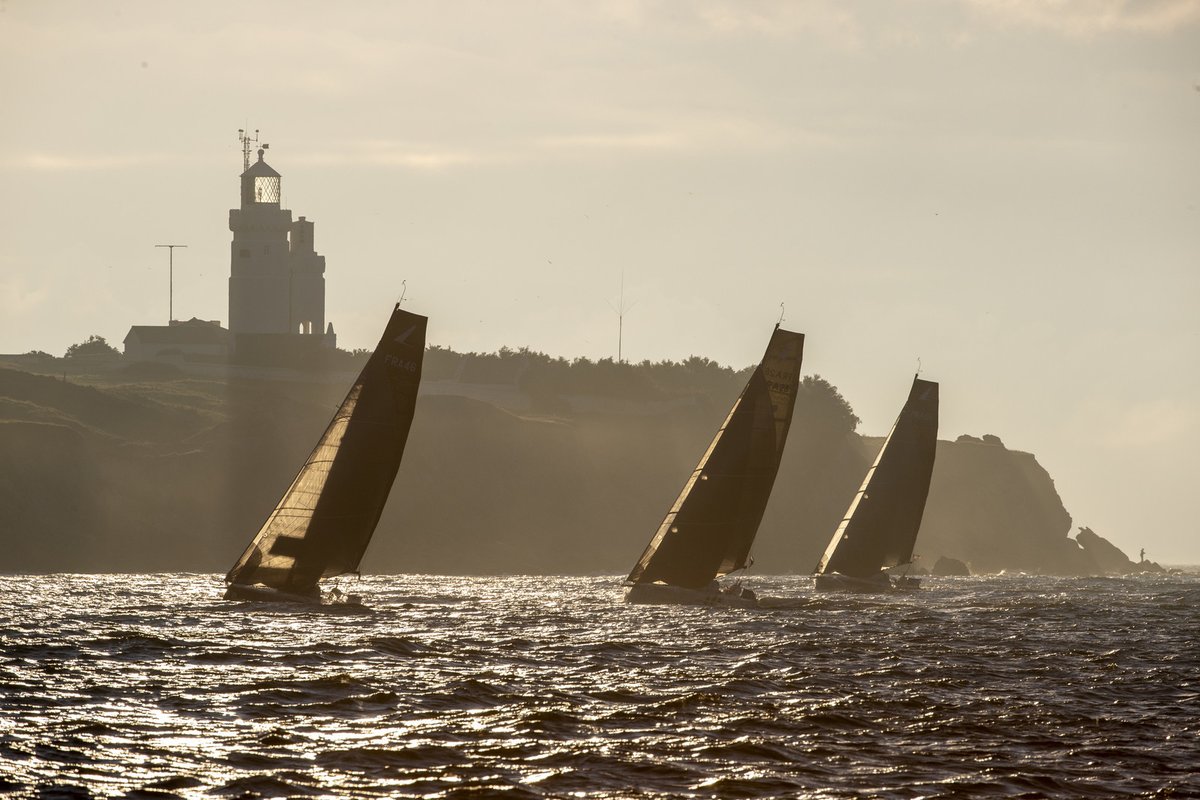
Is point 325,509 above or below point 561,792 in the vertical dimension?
above

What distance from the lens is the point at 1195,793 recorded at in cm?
1631

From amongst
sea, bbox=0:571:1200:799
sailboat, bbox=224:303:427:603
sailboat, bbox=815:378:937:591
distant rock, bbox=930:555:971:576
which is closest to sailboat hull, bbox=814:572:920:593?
sailboat, bbox=815:378:937:591

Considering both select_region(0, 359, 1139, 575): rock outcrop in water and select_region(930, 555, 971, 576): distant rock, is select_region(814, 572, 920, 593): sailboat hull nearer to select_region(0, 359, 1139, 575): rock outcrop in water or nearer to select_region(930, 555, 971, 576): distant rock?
select_region(0, 359, 1139, 575): rock outcrop in water

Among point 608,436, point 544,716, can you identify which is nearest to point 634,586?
point 544,716

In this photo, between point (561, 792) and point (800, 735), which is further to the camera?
point (800, 735)

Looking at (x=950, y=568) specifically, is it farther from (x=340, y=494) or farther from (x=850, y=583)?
(x=340, y=494)

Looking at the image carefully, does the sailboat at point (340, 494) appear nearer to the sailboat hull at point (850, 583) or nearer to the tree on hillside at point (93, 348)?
the sailboat hull at point (850, 583)

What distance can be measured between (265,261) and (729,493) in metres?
76.0

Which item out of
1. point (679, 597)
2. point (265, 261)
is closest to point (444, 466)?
point (265, 261)

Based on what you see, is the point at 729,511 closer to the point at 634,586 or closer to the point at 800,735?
the point at 634,586

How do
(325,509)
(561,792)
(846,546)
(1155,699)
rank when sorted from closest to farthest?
1. (561,792)
2. (1155,699)
3. (325,509)
4. (846,546)

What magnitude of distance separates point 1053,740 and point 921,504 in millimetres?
45073

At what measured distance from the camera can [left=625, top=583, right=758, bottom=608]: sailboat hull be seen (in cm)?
4628

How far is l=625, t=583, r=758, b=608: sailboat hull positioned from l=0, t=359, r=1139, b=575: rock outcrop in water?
33844 millimetres
